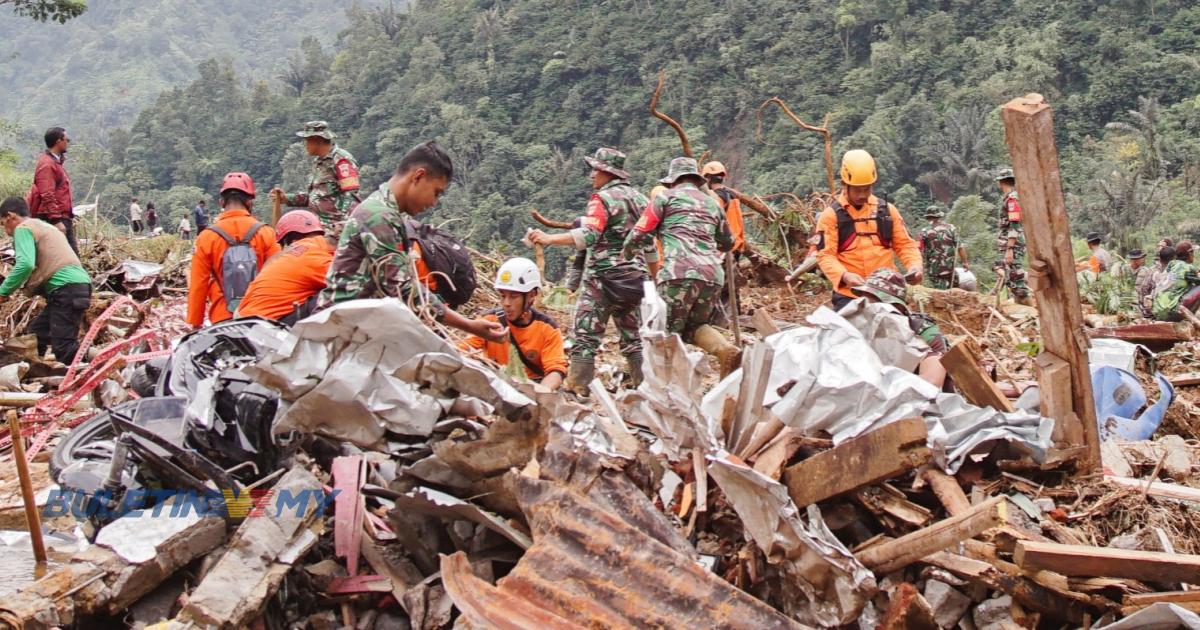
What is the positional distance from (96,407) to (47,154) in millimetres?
3173

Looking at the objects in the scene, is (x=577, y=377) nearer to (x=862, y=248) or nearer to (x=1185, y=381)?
(x=862, y=248)

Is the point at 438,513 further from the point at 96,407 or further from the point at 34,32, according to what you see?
the point at 34,32

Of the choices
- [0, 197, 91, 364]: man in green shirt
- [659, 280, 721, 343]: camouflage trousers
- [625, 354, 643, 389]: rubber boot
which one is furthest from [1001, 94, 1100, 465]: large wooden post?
[0, 197, 91, 364]: man in green shirt

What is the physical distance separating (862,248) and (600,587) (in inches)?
114

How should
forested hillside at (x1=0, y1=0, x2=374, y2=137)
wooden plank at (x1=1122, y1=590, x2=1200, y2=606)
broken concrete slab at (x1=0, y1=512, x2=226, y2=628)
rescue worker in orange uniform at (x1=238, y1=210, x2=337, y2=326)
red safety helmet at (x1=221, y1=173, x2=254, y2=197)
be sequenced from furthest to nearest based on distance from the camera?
forested hillside at (x1=0, y1=0, x2=374, y2=137), red safety helmet at (x1=221, y1=173, x2=254, y2=197), rescue worker in orange uniform at (x1=238, y1=210, x2=337, y2=326), wooden plank at (x1=1122, y1=590, x2=1200, y2=606), broken concrete slab at (x1=0, y1=512, x2=226, y2=628)

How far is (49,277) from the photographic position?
604 cm

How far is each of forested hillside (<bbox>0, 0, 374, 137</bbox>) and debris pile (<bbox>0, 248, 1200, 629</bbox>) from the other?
110m

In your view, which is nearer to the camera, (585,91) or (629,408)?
(629,408)

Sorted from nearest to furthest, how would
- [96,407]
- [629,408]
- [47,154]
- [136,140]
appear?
[629,408] < [96,407] < [47,154] < [136,140]

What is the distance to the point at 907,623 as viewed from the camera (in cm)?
274

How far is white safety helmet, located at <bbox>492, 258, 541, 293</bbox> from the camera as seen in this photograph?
184 inches

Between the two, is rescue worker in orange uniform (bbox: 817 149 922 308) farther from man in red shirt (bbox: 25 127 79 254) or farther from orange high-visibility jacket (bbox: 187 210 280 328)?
man in red shirt (bbox: 25 127 79 254)

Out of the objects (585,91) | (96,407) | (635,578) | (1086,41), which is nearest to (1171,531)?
(635,578)

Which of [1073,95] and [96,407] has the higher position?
[96,407]
